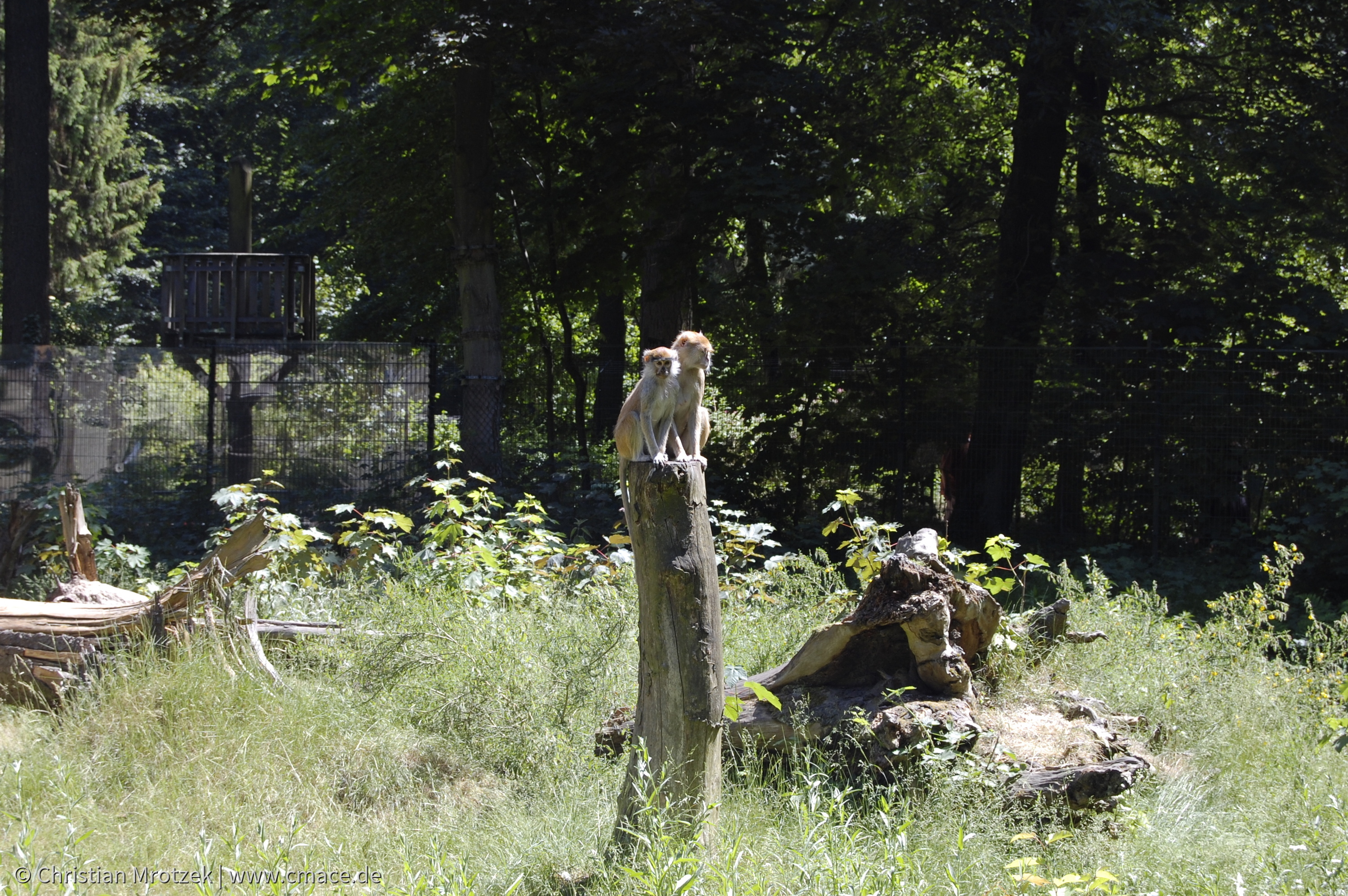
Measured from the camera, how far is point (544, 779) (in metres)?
5.04

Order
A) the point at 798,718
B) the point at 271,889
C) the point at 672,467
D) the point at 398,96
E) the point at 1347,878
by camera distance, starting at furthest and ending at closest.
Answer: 1. the point at 398,96
2. the point at 798,718
3. the point at 672,467
4. the point at 1347,878
5. the point at 271,889

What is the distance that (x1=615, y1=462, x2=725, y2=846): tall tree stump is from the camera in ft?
13.4

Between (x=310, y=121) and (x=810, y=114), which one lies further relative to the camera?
(x=310, y=121)

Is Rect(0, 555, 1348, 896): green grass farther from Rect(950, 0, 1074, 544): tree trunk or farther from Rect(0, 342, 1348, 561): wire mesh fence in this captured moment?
Rect(950, 0, 1074, 544): tree trunk

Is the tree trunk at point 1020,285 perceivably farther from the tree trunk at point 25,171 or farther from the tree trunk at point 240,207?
the tree trunk at point 25,171

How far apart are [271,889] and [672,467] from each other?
79.6 inches

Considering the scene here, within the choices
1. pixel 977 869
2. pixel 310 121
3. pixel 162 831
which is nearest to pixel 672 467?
pixel 977 869

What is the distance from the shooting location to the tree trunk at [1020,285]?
39.8 ft

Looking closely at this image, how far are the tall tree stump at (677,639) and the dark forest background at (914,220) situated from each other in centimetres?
758

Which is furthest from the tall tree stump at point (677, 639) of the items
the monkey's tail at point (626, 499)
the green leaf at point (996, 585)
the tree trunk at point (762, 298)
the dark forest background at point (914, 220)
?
the tree trunk at point (762, 298)

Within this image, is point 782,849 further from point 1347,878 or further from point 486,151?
point 486,151

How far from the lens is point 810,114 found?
1188 centimetres

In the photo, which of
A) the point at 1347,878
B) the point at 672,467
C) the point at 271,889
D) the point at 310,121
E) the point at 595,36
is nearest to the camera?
the point at 271,889

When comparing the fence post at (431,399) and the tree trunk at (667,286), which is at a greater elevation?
the tree trunk at (667,286)
